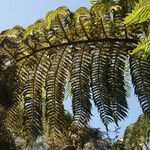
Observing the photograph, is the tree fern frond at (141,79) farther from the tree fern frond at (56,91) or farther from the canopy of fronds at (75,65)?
the tree fern frond at (56,91)

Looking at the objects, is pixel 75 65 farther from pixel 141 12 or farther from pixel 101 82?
pixel 141 12

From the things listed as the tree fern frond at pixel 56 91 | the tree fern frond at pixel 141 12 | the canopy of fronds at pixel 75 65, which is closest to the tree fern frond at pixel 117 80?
the canopy of fronds at pixel 75 65

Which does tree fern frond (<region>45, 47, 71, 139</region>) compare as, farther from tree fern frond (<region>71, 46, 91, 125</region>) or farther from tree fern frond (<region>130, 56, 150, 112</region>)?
tree fern frond (<region>130, 56, 150, 112</region>)

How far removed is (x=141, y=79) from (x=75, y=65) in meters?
0.57

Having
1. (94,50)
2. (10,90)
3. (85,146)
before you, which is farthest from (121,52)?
(85,146)

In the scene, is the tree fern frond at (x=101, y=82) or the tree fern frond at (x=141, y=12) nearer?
the tree fern frond at (x=141, y=12)

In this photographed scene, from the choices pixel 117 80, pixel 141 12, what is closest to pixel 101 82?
pixel 117 80

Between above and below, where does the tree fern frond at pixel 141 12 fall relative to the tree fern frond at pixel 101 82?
below

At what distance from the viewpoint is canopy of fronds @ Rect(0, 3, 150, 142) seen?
3.63 m

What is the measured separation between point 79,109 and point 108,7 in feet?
2.89

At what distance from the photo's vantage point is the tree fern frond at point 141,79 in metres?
3.51

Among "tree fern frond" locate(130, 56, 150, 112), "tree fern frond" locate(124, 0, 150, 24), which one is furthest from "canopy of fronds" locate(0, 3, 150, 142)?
"tree fern frond" locate(124, 0, 150, 24)

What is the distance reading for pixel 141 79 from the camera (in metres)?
3.59

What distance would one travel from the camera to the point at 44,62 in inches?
153
